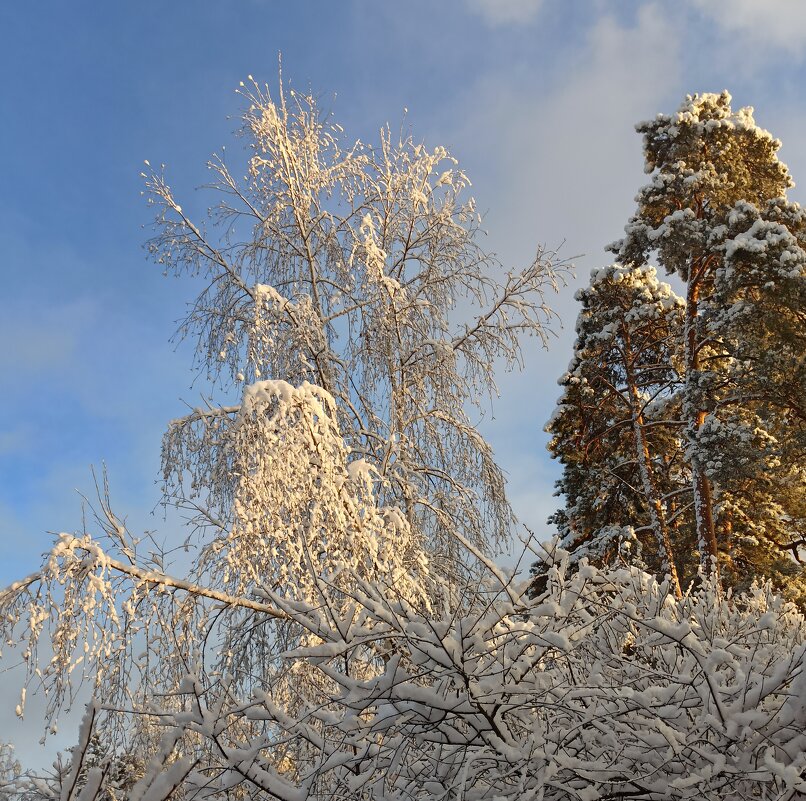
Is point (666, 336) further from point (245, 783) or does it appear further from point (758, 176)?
point (245, 783)

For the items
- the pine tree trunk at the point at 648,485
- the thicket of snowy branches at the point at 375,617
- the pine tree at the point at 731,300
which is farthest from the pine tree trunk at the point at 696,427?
the thicket of snowy branches at the point at 375,617

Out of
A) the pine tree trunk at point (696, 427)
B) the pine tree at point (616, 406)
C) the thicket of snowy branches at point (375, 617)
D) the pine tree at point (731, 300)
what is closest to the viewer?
the thicket of snowy branches at point (375, 617)

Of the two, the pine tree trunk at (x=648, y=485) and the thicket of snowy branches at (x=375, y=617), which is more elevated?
the pine tree trunk at (x=648, y=485)

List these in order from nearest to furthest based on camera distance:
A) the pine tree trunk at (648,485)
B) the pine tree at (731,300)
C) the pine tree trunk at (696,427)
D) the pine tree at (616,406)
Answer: the pine tree at (731,300)
the pine tree trunk at (696,427)
the pine tree trunk at (648,485)
the pine tree at (616,406)

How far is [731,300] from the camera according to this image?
1252cm

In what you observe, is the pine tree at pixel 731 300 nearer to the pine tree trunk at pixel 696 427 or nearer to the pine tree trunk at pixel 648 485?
the pine tree trunk at pixel 696 427

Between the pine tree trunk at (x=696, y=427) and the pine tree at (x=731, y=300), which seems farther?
the pine tree trunk at (x=696, y=427)

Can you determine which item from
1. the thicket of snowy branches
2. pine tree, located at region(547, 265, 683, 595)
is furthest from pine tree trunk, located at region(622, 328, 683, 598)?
the thicket of snowy branches

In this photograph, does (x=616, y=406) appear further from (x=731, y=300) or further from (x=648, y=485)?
(x=731, y=300)

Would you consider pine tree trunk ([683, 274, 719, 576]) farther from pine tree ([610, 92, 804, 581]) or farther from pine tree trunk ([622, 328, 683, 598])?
pine tree trunk ([622, 328, 683, 598])

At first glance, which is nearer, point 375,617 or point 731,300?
point 375,617

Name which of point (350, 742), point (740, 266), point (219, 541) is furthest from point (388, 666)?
point (740, 266)

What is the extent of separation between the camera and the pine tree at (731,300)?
11906mm

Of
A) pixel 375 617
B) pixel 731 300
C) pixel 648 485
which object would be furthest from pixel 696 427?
pixel 375 617
